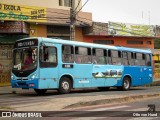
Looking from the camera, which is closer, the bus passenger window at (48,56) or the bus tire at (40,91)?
the bus passenger window at (48,56)

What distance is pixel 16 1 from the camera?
31.4 meters

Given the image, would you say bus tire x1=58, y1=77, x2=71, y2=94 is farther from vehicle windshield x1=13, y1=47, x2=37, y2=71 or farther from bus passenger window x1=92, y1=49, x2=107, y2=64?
bus passenger window x1=92, y1=49, x2=107, y2=64

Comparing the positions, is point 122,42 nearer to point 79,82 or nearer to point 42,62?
point 79,82

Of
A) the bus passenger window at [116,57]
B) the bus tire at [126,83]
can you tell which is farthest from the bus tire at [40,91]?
the bus tire at [126,83]

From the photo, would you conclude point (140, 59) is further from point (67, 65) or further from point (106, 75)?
point (67, 65)

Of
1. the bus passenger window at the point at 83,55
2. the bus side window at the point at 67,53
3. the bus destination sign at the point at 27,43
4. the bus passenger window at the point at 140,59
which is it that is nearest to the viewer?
the bus destination sign at the point at 27,43

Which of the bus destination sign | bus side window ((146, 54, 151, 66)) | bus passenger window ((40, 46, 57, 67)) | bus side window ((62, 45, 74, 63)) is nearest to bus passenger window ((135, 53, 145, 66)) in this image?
bus side window ((146, 54, 151, 66))

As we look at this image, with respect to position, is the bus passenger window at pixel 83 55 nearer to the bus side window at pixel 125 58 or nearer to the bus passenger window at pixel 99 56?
the bus passenger window at pixel 99 56

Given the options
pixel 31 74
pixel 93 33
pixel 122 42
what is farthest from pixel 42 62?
pixel 122 42

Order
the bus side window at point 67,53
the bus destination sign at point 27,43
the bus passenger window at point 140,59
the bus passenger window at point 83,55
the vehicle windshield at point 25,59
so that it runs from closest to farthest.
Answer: the vehicle windshield at point 25,59
the bus destination sign at point 27,43
the bus side window at point 67,53
the bus passenger window at point 83,55
the bus passenger window at point 140,59

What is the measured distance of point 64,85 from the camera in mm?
20922

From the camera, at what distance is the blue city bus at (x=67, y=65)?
19.6 metres

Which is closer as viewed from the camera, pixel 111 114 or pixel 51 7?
pixel 111 114

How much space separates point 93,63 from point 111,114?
11.3 meters
